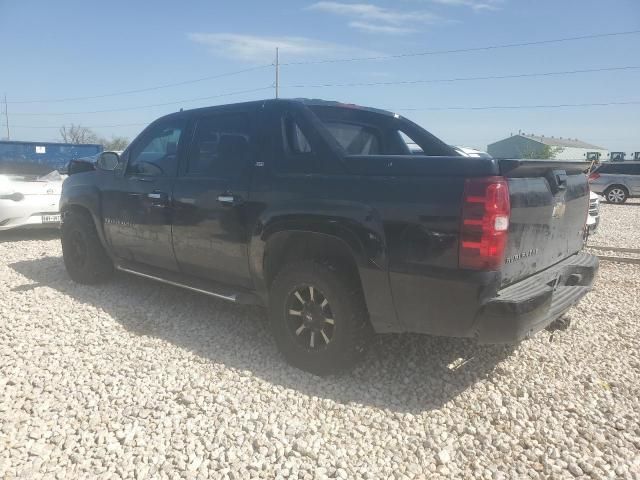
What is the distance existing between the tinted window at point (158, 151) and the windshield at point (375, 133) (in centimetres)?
142

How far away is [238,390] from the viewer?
10.8 ft

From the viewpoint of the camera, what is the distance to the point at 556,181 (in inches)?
123

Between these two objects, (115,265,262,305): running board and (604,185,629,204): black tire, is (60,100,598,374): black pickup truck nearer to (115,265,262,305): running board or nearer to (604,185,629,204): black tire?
(115,265,262,305): running board

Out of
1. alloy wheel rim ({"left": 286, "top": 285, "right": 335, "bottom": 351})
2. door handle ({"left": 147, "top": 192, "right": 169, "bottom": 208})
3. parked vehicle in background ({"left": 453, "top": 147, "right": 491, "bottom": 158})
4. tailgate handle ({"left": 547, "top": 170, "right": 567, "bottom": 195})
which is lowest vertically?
alloy wheel rim ({"left": 286, "top": 285, "right": 335, "bottom": 351})

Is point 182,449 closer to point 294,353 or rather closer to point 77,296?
point 294,353

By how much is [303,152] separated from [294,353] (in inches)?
57.3

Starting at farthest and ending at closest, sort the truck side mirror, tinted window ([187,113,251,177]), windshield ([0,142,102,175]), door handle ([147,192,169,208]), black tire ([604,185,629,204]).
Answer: black tire ([604,185,629,204]), windshield ([0,142,102,175]), the truck side mirror, door handle ([147,192,169,208]), tinted window ([187,113,251,177])

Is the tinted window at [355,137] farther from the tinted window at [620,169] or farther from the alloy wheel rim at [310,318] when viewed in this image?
the tinted window at [620,169]

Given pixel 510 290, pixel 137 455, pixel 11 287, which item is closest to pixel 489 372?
pixel 510 290

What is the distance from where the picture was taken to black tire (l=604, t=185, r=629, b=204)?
1900 cm

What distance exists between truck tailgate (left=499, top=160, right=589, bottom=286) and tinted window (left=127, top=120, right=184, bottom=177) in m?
2.87

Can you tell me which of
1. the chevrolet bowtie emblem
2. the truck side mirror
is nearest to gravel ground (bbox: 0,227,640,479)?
the chevrolet bowtie emblem

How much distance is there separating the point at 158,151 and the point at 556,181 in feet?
11.3

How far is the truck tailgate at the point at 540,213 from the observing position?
2.75m
